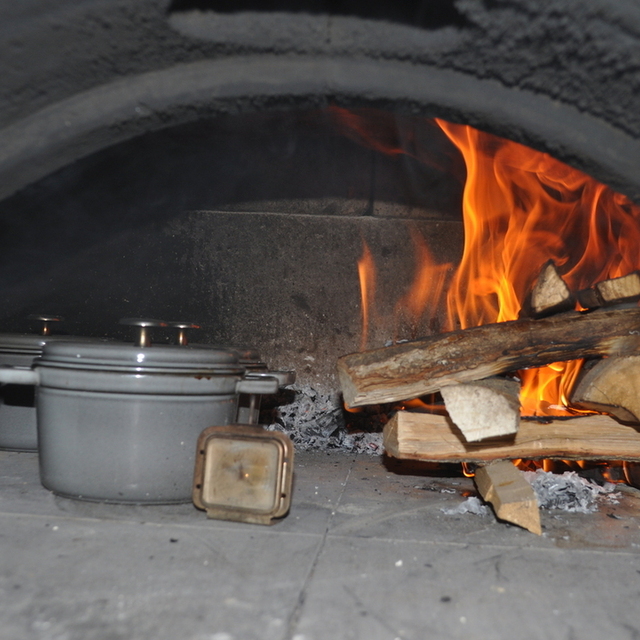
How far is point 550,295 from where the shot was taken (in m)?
1.69

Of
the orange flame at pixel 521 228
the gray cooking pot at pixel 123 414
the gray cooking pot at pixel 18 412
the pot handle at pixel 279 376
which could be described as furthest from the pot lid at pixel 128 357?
the orange flame at pixel 521 228

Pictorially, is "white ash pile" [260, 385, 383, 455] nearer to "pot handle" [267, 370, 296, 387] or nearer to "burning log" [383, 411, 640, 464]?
"burning log" [383, 411, 640, 464]

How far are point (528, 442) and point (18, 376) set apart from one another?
1.33 metres

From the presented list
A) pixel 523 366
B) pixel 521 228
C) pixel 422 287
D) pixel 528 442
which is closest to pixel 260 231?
pixel 422 287

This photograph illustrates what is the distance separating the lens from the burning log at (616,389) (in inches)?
62.2

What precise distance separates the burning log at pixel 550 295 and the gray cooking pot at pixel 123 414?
0.89m

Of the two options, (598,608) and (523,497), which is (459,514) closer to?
(523,497)

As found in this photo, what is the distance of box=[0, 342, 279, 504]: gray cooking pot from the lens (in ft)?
4.60

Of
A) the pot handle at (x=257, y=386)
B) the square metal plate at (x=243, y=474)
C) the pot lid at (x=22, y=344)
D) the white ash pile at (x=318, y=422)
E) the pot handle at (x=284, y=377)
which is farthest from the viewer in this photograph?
the white ash pile at (x=318, y=422)

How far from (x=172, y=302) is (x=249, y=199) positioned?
50 centimetres

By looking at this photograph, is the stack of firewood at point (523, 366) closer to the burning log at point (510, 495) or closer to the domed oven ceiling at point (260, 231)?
the burning log at point (510, 495)

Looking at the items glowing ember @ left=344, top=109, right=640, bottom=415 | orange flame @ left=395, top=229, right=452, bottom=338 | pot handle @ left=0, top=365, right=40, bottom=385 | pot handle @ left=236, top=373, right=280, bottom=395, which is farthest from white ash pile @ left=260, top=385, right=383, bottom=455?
pot handle @ left=0, top=365, right=40, bottom=385

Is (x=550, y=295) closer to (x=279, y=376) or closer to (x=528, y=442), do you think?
(x=528, y=442)

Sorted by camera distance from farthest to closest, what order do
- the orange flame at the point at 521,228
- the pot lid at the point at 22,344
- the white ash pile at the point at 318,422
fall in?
the white ash pile at the point at 318,422 → the orange flame at the point at 521,228 → the pot lid at the point at 22,344
